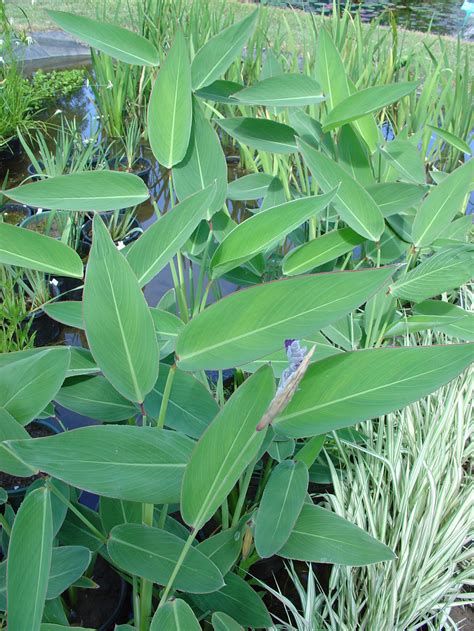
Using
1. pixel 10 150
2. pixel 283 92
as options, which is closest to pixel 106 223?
pixel 10 150

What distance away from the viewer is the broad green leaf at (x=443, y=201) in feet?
3.00

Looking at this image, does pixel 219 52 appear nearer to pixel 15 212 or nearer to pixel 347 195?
pixel 347 195

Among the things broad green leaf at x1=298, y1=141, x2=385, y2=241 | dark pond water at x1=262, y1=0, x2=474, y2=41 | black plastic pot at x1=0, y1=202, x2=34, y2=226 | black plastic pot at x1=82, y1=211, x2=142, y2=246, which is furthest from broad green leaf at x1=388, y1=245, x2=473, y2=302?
dark pond water at x1=262, y1=0, x2=474, y2=41

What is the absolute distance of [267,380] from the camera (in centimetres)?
45

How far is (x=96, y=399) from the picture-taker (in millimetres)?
681

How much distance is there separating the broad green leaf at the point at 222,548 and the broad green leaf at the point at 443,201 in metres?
0.60

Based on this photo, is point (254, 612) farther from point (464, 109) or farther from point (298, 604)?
point (464, 109)

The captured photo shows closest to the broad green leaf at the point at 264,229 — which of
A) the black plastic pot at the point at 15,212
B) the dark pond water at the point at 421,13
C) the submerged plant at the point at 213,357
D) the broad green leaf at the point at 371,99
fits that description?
the submerged plant at the point at 213,357

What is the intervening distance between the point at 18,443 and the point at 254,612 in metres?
0.40

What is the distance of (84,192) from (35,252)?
0.13 meters

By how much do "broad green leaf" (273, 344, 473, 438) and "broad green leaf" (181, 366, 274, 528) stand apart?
0.32 feet

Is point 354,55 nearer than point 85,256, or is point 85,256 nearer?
point 85,256

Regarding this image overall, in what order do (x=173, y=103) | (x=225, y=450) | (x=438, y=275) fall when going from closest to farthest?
(x=225, y=450)
(x=173, y=103)
(x=438, y=275)

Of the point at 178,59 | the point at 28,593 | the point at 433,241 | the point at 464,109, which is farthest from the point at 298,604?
the point at 464,109
